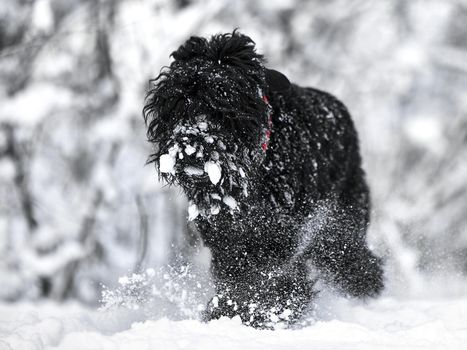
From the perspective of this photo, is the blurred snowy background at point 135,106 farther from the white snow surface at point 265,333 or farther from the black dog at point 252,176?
the white snow surface at point 265,333

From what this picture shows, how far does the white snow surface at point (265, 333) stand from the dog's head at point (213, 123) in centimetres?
84

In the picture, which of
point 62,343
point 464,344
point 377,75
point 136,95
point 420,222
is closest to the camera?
point 464,344

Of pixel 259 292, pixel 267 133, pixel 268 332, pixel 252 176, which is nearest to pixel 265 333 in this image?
pixel 268 332

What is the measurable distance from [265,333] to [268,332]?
0.03 meters

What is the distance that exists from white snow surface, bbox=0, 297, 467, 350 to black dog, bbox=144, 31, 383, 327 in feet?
1.27

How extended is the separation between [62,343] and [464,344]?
2293 millimetres

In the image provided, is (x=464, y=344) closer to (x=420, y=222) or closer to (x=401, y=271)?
(x=401, y=271)

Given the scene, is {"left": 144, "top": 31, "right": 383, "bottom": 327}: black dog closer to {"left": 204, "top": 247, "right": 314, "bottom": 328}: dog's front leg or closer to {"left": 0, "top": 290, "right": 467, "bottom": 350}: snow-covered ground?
{"left": 204, "top": 247, "right": 314, "bottom": 328}: dog's front leg

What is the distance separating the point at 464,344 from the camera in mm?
2838

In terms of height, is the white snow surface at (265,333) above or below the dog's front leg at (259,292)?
below

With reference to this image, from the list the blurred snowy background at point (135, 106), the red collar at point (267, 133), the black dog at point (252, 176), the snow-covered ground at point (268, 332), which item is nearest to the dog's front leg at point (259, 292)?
the black dog at point (252, 176)

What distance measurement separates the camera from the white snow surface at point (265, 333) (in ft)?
9.56

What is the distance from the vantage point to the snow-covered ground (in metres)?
2.91

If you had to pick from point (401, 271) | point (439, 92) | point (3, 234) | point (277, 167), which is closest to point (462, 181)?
point (439, 92)
